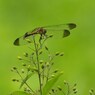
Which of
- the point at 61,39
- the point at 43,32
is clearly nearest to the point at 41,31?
the point at 43,32

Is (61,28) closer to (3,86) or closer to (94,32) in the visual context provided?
(3,86)

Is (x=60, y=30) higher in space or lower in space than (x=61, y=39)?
lower

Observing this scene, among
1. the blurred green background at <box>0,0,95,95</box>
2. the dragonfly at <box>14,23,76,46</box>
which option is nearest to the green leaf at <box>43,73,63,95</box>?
the dragonfly at <box>14,23,76,46</box>

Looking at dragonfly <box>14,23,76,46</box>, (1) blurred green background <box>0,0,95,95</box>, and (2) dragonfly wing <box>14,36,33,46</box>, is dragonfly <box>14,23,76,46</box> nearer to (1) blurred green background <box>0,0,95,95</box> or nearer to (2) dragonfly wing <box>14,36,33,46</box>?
(2) dragonfly wing <box>14,36,33,46</box>

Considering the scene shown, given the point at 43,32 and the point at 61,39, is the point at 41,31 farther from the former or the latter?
the point at 61,39

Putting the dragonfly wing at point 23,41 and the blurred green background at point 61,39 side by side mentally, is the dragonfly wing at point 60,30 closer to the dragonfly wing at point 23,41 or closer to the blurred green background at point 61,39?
the dragonfly wing at point 23,41

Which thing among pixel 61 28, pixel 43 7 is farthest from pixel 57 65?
pixel 61 28

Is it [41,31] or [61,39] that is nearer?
[41,31]
